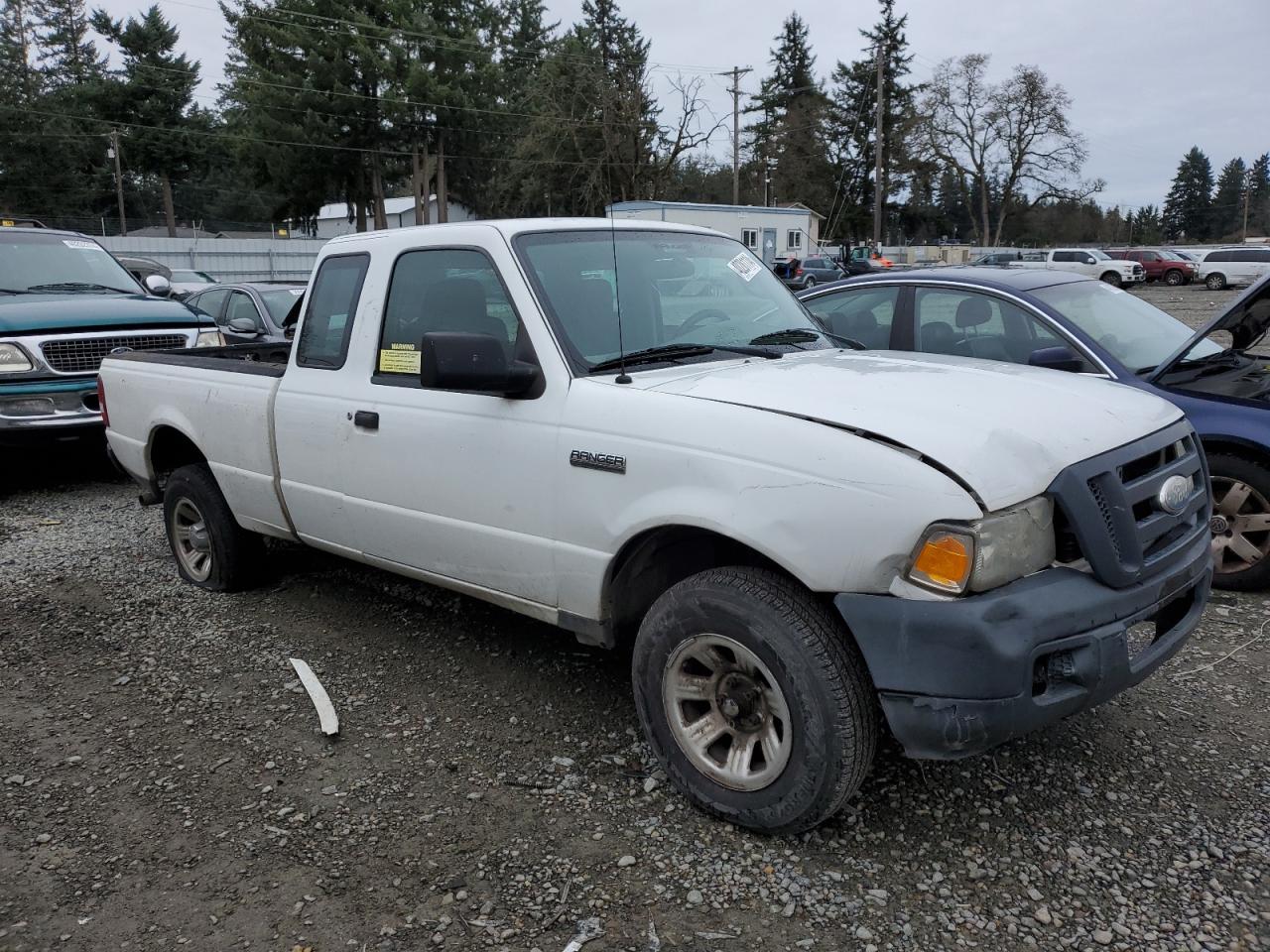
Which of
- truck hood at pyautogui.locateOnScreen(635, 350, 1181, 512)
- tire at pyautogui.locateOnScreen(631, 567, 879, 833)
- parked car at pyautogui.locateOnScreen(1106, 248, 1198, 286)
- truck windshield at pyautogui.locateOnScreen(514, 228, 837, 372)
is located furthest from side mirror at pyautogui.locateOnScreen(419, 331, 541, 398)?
parked car at pyautogui.locateOnScreen(1106, 248, 1198, 286)

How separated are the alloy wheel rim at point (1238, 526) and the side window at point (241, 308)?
10081 mm

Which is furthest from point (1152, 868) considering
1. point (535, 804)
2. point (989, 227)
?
point (989, 227)

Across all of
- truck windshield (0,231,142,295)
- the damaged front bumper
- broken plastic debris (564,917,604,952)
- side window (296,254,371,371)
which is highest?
truck windshield (0,231,142,295)

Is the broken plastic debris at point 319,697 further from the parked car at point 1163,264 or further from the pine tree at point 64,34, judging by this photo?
the pine tree at point 64,34

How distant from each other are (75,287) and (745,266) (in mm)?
6884

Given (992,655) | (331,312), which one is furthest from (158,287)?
(992,655)

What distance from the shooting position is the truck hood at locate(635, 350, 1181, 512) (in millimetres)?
2666

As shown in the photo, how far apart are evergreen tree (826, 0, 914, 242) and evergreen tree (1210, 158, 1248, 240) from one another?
41156 millimetres

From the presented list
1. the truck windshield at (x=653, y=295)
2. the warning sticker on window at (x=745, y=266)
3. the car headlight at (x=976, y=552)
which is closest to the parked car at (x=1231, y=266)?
the warning sticker on window at (x=745, y=266)

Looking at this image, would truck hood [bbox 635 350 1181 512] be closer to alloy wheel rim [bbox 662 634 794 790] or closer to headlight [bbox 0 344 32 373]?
alloy wheel rim [bbox 662 634 794 790]

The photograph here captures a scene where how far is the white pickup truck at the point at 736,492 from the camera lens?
2.62 metres

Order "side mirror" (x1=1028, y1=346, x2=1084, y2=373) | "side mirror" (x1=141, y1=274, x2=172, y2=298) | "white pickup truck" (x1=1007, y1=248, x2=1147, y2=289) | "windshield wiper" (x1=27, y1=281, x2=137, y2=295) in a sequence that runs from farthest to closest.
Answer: "white pickup truck" (x1=1007, y1=248, x2=1147, y2=289)
"side mirror" (x1=141, y1=274, x2=172, y2=298)
"windshield wiper" (x1=27, y1=281, x2=137, y2=295)
"side mirror" (x1=1028, y1=346, x2=1084, y2=373)

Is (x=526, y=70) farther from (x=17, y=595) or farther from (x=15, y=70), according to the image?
(x=17, y=595)

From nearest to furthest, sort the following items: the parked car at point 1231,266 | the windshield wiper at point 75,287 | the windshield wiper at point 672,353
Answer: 1. the windshield wiper at point 672,353
2. the windshield wiper at point 75,287
3. the parked car at point 1231,266
